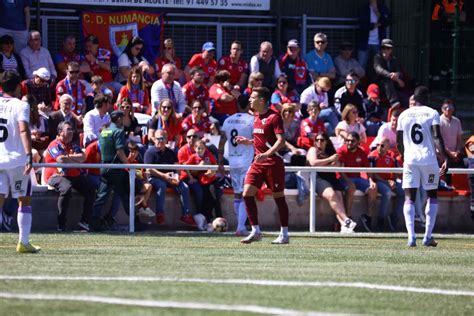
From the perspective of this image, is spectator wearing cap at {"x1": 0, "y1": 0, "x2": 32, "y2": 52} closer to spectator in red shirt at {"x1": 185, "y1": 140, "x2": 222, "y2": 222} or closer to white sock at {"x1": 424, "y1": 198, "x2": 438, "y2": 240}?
spectator in red shirt at {"x1": 185, "y1": 140, "x2": 222, "y2": 222}

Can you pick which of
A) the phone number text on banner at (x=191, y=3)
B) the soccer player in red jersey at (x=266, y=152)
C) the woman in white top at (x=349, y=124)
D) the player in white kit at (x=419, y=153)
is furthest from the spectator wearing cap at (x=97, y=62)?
the player in white kit at (x=419, y=153)

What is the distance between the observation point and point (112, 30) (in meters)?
20.5

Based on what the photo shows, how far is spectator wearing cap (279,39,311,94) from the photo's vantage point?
20891 millimetres

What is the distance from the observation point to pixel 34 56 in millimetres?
18703

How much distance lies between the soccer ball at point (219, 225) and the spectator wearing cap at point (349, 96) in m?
4.14

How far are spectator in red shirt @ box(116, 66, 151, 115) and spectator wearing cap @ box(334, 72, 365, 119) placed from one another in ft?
11.3

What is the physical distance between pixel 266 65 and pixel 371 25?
2.89m

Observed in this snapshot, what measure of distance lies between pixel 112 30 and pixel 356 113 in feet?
16.0

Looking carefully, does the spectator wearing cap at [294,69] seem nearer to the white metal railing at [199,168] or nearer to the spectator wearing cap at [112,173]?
the white metal railing at [199,168]

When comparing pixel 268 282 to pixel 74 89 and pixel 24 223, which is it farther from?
pixel 74 89

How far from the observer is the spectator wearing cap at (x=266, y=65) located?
2042 centimetres

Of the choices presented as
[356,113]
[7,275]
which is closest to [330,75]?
[356,113]

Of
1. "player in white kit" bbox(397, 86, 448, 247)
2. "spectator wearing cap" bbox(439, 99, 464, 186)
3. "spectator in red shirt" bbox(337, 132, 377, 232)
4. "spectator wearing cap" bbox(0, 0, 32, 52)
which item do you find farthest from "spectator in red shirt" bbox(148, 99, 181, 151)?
"player in white kit" bbox(397, 86, 448, 247)

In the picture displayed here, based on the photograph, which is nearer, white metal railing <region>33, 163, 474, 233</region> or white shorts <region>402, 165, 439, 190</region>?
white shorts <region>402, 165, 439, 190</region>
